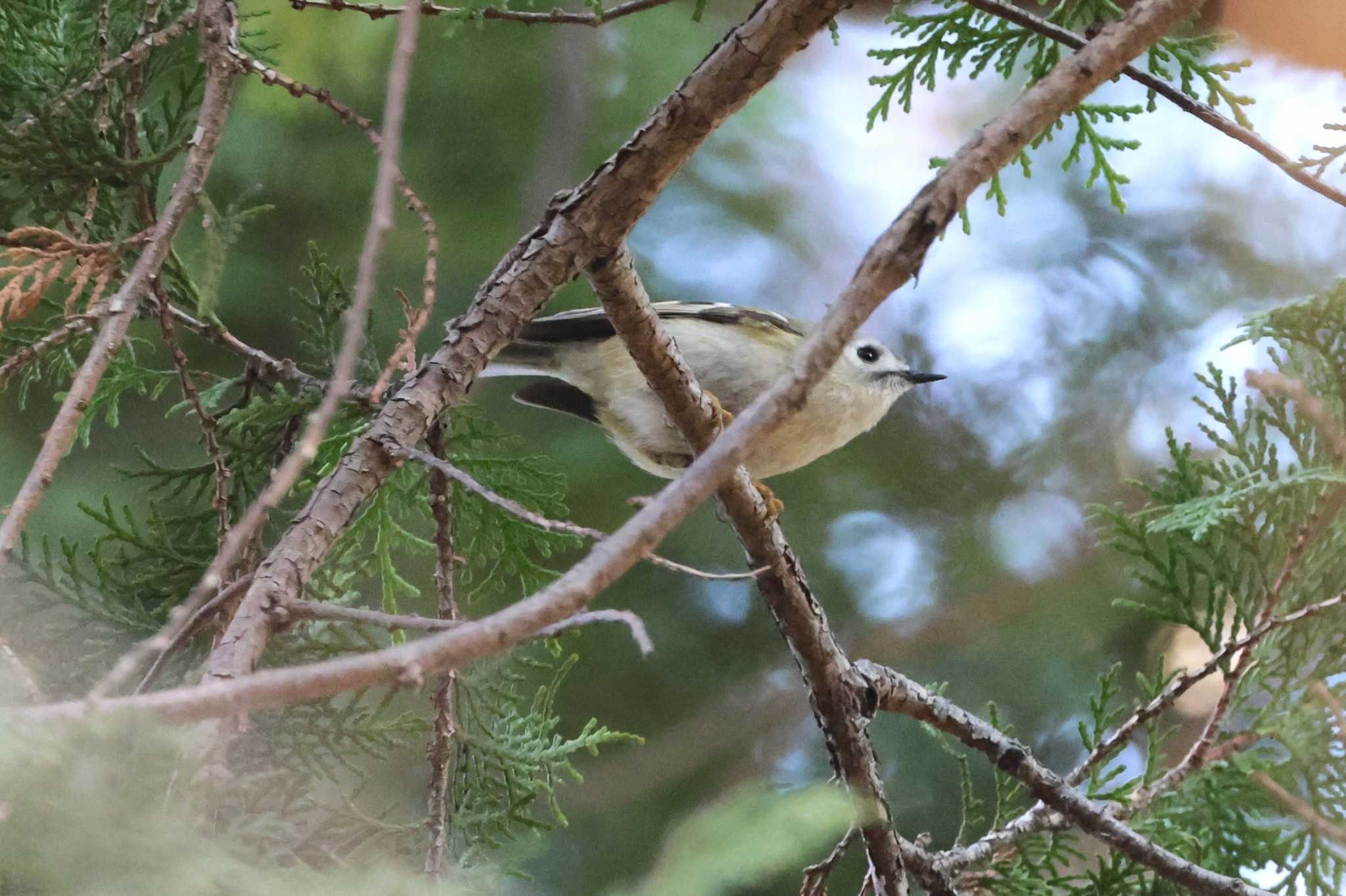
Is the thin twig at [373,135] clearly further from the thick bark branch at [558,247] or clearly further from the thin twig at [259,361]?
the thin twig at [259,361]

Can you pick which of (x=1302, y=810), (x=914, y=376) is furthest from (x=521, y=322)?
(x=914, y=376)

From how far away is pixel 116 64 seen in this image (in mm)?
1450

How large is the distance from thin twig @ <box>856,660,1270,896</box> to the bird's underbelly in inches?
27.9

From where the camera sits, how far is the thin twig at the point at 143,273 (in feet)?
3.36

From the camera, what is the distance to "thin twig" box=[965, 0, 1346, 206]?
136cm

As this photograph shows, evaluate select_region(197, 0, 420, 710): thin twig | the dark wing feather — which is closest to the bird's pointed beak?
the dark wing feather

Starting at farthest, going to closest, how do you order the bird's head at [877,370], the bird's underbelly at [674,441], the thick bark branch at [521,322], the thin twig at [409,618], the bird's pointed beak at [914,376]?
the bird's pointed beak at [914,376] → the bird's head at [877,370] → the bird's underbelly at [674,441] → the thin twig at [409,618] → the thick bark branch at [521,322]

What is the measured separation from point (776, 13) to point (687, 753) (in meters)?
2.49

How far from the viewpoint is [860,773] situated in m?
1.86

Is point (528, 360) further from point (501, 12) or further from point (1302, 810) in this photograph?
point (1302, 810)

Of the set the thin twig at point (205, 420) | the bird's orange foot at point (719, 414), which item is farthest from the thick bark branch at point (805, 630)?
the thin twig at point (205, 420)

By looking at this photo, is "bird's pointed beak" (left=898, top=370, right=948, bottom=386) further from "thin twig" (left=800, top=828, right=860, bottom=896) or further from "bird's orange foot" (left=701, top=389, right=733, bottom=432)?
"thin twig" (left=800, top=828, right=860, bottom=896)

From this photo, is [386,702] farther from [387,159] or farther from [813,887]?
[813,887]

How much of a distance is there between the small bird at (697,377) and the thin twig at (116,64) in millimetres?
1099
